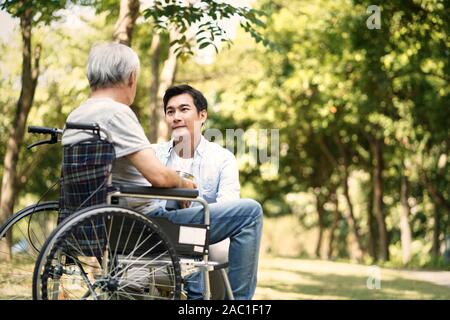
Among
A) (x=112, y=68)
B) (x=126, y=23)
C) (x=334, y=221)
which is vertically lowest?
(x=334, y=221)

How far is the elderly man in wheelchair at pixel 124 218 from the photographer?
379 cm

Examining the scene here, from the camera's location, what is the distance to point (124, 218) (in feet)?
12.3

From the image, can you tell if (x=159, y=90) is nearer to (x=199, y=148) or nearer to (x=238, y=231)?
(x=199, y=148)

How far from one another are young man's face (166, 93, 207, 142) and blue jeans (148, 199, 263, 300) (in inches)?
36.9

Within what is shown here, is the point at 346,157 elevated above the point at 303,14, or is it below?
below

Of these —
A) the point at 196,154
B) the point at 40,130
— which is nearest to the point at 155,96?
the point at 196,154

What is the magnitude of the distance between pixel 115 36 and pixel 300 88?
1433 cm

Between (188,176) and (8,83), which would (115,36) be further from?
(8,83)

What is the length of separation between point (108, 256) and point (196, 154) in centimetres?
128

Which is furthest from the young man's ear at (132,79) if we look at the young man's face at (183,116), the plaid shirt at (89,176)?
the young man's face at (183,116)

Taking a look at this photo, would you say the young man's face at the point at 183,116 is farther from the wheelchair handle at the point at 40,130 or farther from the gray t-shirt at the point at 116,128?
the gray t-shirt at the point at 116,128

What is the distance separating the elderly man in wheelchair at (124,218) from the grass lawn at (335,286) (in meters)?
5.26

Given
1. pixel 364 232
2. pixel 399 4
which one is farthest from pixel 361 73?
pixel 364 232
